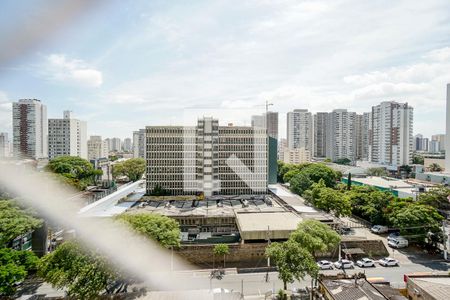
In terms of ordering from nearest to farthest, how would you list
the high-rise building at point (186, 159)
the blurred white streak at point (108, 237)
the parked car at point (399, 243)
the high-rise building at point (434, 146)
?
the blurred white streak at point (108, 237), the parked car at point (399, 243), the high-rise building at point (186, 159), the high-rise building at point (434, 146)

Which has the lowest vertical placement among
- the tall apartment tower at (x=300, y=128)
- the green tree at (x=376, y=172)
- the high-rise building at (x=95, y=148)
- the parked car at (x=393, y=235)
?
the parked car at (x=393, y=235)

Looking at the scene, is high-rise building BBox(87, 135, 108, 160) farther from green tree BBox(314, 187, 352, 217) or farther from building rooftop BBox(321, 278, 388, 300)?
building rooftop BBox(321, 278, 388, 300)

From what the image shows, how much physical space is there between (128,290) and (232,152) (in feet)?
44.3

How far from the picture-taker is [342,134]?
4772 centimetres

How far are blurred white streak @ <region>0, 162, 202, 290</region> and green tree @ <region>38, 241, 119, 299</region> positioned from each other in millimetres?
452

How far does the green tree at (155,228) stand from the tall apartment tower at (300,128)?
4359cm

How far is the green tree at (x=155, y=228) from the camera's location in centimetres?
941

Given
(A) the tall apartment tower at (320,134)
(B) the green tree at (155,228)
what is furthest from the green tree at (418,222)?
(A) the tall apartment tower at (320,134)

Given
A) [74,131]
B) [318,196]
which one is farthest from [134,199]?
[74,131]

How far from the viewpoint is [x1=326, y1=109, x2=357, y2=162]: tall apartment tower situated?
46969 millimetres

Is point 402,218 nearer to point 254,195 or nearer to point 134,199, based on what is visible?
point 254,195

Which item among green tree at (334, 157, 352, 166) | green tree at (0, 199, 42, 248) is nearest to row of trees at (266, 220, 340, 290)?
green tree at (0, 199, 42, 248)

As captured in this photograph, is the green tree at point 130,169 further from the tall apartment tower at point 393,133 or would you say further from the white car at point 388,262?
the tall apartment tower at point 393,133

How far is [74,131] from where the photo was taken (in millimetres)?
33781
